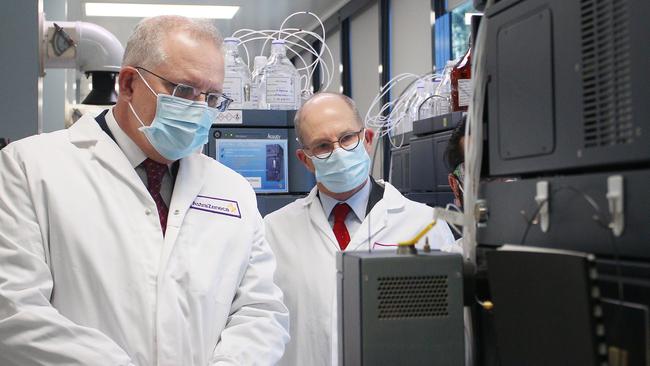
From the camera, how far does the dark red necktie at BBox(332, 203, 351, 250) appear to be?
1.91 m

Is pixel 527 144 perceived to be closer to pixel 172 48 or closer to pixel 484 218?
pixel 484 218

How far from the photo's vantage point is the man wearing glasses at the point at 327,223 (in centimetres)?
181

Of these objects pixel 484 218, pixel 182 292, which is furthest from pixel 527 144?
pixel 182 292

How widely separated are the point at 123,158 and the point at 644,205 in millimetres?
1119

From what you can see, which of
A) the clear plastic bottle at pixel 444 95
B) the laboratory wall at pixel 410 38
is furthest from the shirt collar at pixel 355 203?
the laboratory wall at pixel 410 38

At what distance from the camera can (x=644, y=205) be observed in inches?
24.5

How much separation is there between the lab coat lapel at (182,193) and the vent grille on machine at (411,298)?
734 millimetres

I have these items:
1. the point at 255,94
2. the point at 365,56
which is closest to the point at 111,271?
the point at 255,94

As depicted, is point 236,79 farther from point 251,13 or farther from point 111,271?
point 251,13

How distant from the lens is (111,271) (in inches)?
54.6

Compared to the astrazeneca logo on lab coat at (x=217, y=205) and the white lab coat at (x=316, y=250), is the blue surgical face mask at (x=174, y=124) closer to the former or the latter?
the astrazeneca logo on lab coat at (x=217, y=205)

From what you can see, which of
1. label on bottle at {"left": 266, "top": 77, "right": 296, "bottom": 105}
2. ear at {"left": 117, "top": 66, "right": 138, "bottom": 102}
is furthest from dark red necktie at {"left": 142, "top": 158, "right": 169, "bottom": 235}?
label on bottle at {"left": 266, "top": 77, "right": 296, "bottom": 105}

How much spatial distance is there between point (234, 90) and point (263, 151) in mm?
232

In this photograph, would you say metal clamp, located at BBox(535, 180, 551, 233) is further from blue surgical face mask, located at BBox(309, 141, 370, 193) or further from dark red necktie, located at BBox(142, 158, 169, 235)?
blue surgical face mask, located at BBox(309, 141, 370, 193)
